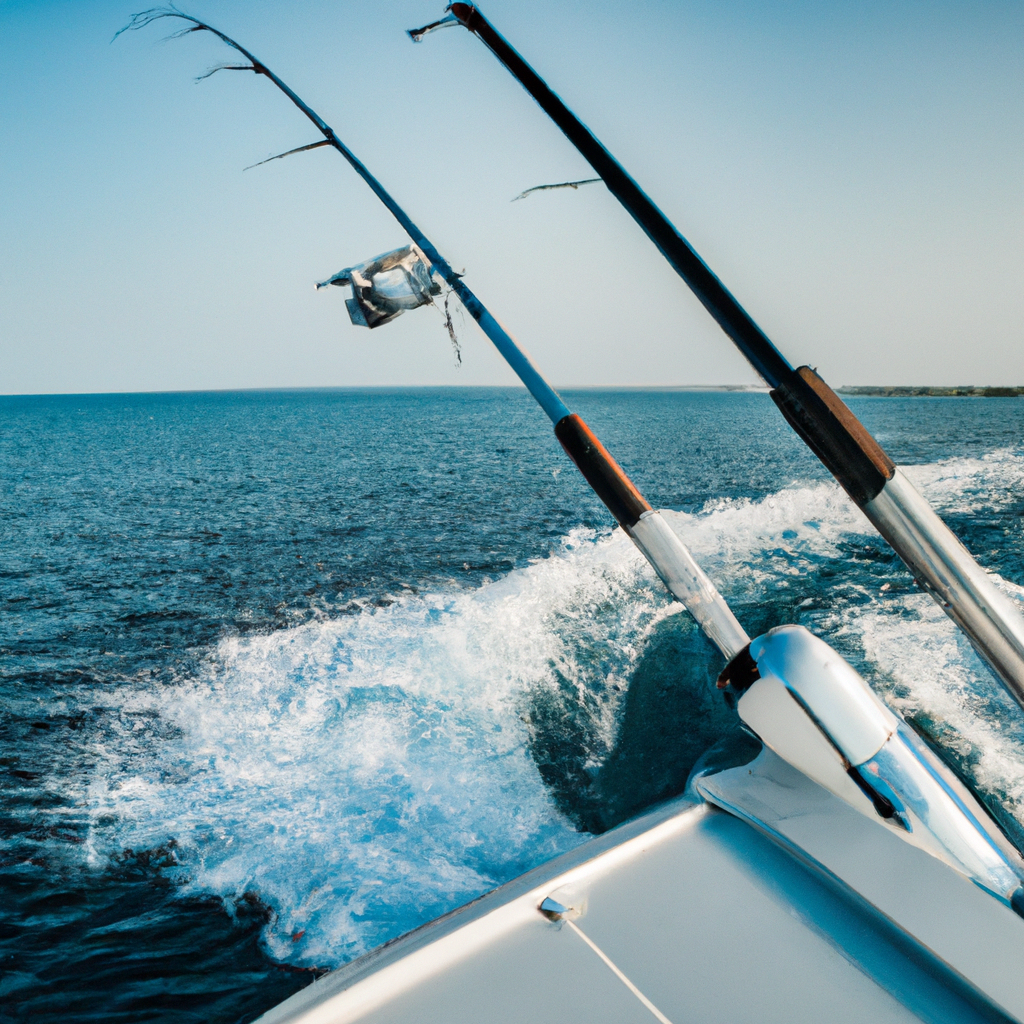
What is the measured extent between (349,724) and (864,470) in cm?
579

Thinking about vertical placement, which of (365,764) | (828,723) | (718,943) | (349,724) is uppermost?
(349,724)

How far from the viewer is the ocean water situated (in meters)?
4.55

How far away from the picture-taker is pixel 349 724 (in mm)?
6684

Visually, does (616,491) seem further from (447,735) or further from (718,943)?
(447,735)

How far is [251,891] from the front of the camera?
15.8ft

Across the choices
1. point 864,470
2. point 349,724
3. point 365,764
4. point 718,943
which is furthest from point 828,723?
point 349,724

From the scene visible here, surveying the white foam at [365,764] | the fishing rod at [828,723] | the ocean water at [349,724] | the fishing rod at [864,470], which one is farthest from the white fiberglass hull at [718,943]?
the white foam at [365,764]

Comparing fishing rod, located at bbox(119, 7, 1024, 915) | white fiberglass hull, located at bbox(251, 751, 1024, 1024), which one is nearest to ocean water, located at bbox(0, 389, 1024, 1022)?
fishing rod, located at bbox(119, 7, 1024, 915)

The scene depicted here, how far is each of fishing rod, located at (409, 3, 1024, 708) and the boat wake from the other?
1670 mm

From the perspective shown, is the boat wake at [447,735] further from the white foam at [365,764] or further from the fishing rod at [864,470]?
the fishing rod at [864,470]

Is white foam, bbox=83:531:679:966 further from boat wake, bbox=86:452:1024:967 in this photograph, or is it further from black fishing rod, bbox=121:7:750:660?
black fishing rod, bbox=121:7:750:660

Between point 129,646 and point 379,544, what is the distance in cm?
767

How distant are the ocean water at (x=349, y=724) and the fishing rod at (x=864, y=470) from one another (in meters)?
1.64

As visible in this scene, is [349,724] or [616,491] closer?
[616,491]
